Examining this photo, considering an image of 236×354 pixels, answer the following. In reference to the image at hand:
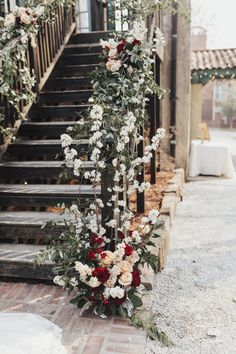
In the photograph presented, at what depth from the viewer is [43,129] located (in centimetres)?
471

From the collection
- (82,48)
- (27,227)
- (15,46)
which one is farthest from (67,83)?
Result: (27,227)

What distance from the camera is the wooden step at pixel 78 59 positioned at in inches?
237

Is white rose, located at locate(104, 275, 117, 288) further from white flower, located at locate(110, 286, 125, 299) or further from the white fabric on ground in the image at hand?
the white fabric on ground

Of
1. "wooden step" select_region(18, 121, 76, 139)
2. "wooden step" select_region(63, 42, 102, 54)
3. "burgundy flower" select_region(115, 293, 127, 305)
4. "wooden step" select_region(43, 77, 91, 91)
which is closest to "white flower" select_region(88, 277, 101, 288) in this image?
"burgundy flower" select_region(115, 293, 127, 305)

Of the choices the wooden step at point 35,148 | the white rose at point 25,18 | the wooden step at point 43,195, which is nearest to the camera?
the wooden step at point 43,195

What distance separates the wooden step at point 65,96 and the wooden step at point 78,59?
103 cm

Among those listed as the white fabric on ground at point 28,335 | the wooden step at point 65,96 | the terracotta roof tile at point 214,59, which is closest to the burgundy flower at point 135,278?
the white fabric on ground at point 28,335

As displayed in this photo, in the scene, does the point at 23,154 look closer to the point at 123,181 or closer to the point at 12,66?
the point at 12,66

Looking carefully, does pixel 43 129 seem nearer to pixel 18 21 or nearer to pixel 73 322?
pixel 18 21

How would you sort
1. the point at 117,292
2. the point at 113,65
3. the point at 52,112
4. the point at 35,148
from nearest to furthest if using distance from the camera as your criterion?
the point at 117,292 → the point at 113,65 → the point at 35,148 → the point at 52,112

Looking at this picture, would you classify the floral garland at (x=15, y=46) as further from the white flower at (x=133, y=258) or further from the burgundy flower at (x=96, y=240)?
the white flower at (x=133, y=258)

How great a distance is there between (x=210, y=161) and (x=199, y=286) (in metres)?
5.99

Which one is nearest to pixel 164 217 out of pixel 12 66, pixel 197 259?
pixel 197 259

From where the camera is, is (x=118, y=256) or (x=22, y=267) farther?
(x=22, y=267)
